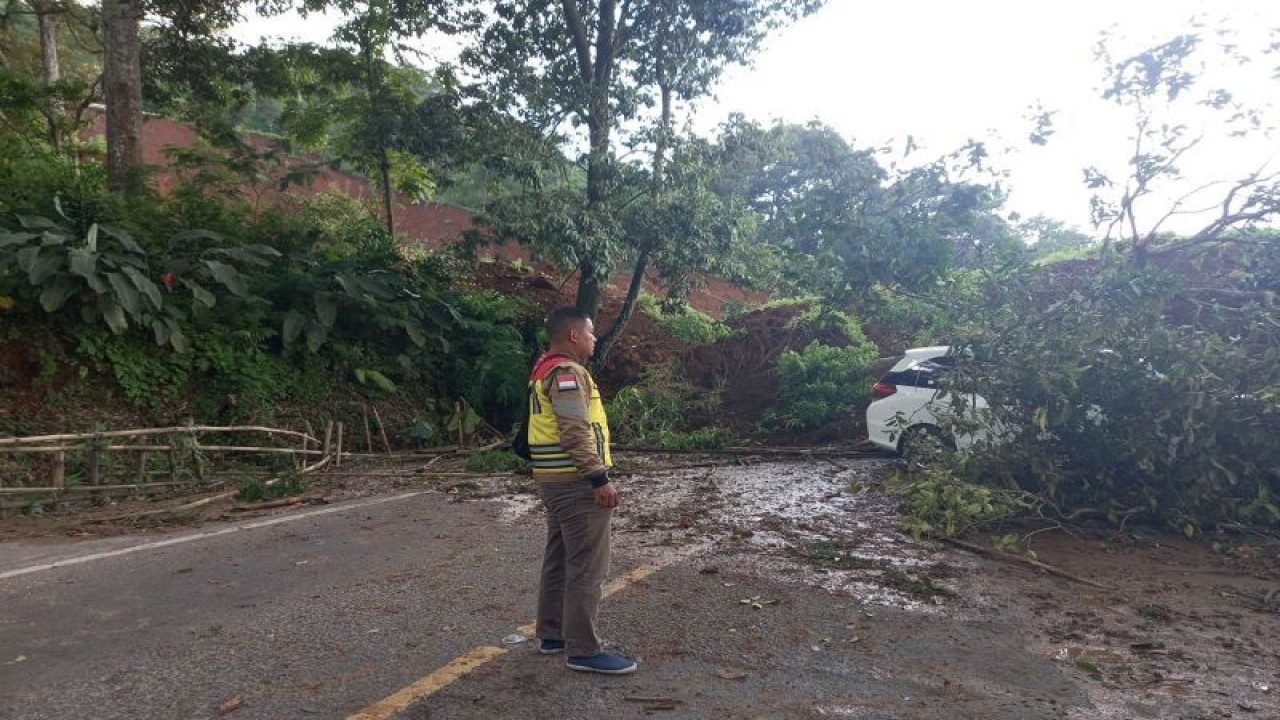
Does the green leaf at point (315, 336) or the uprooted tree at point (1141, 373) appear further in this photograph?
the green leaf at point (315, 336)

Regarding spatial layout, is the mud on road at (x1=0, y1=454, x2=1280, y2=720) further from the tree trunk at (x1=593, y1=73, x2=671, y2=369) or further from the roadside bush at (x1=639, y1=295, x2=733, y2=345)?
the roadside bush at (x1=639, y1=295, x2=733, y2=345)

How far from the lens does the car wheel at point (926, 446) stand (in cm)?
822

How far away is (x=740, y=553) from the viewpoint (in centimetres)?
619

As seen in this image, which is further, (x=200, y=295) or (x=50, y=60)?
(x=50, y=60)

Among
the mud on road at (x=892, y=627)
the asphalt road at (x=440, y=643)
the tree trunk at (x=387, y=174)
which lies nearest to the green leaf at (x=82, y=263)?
the mud on road at (x=892, y=627)

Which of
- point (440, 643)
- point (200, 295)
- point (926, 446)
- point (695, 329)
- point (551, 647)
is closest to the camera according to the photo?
point (551, 647)

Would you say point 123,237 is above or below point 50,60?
below

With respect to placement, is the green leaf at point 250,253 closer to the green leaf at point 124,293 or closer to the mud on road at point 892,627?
the green leaf at point 124,293

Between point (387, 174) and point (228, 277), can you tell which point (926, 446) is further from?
point (387, 174)

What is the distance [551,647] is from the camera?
412cm

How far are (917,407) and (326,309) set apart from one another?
26.3 feet

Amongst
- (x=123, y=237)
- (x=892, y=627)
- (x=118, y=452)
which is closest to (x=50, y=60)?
(x=123, y=237)

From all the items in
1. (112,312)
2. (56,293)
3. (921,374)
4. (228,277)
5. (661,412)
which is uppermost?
(228,277)

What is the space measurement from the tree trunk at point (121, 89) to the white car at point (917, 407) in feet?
33.9
